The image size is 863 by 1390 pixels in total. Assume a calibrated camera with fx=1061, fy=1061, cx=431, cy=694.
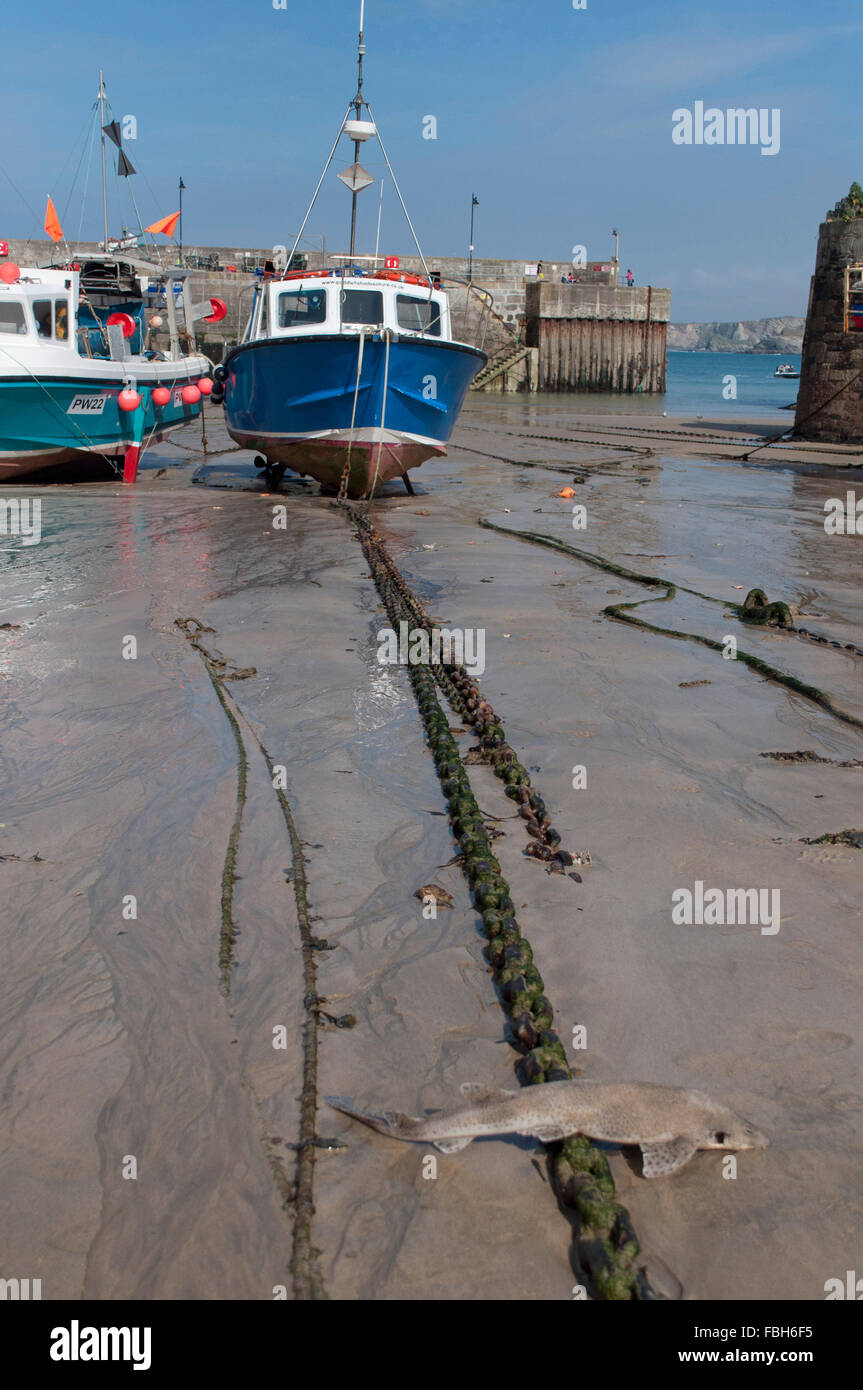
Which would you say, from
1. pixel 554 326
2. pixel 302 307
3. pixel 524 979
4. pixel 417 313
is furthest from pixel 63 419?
pixel 554 326

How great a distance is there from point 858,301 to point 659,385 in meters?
27.7

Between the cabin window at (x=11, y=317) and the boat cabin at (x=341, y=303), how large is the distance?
3258 millimetres

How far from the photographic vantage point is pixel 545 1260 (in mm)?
2336

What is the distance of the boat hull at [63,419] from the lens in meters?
13.6

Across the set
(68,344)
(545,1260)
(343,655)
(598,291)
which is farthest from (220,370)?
(598,291)

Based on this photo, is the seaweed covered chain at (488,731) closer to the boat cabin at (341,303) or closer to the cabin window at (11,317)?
the boat cabin at (341,303)

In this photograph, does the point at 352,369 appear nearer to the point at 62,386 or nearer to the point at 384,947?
the point at 62,386

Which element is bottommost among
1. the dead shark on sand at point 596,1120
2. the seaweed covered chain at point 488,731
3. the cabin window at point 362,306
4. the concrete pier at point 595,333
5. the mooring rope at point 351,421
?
the dead shark on sand at point 596,1120

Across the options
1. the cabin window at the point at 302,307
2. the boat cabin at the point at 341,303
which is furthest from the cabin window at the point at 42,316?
the cabin window at the point at 302,307

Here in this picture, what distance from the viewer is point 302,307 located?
13047 millimetres

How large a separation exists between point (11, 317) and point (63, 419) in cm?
147

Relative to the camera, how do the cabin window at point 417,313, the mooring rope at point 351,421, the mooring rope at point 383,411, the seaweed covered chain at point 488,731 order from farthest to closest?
1. the cabin window at point 417,313
2. the mooring rope at point 351,421
3. the mooring rope at point 383,411
4. the seaweed covered chain at point 488,731

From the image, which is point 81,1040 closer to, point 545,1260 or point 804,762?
point 545,1260
